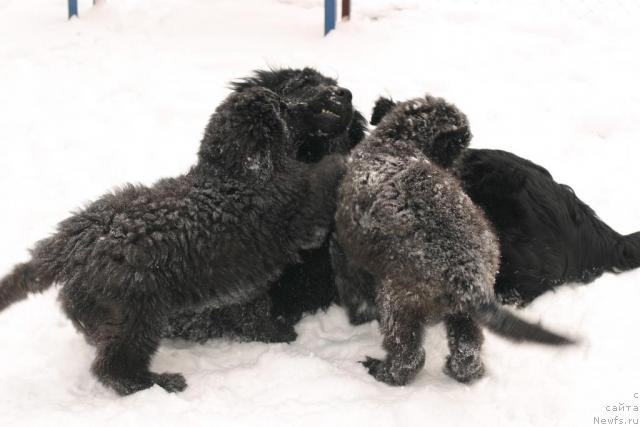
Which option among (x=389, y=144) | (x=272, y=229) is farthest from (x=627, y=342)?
(x=272, y=229)

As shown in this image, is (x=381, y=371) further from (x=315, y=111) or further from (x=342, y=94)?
(x=342, y=94)

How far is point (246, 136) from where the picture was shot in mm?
3936

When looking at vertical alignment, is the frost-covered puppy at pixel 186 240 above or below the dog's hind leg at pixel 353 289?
above

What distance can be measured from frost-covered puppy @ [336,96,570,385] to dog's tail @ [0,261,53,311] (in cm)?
156

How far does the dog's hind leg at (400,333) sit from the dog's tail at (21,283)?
5.47 ft

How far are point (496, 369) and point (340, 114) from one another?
1853 mm

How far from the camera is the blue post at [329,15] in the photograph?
7.55m

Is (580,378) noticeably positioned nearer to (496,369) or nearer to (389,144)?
(496,369)

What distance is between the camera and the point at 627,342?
368 centimetres

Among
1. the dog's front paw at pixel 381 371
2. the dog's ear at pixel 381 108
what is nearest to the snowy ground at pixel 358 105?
the dog's front paw at pixel 381 371

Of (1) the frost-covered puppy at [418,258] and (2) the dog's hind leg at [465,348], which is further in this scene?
(2) the dog's hind leg at [465,348]

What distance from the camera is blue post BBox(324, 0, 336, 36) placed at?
755 centimetres

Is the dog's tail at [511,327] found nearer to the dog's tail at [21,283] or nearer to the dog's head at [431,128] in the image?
the dog's head at [431,128]

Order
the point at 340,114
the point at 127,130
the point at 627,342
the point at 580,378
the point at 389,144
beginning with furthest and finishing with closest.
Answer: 1. the point at 127,130
2. the point at 340,114
3. the point at 389,144
4. the point at 627,342
5. the point at 580,378
